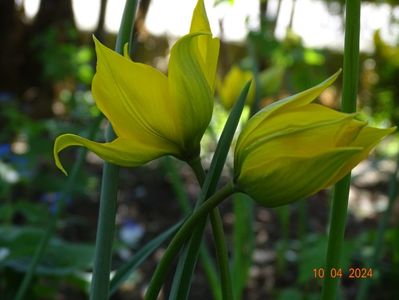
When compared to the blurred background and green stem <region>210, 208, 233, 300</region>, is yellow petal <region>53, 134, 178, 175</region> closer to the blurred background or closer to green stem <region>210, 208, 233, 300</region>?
green stem <region>210, 208, 233, 300</region>

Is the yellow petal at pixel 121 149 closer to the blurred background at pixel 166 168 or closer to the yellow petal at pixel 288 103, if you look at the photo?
the yellow petal at pixel 288 103

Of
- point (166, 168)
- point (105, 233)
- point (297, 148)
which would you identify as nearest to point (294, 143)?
point (297, 148)

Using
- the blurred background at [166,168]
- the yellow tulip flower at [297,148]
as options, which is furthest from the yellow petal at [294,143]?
the blurred background at [166,168]

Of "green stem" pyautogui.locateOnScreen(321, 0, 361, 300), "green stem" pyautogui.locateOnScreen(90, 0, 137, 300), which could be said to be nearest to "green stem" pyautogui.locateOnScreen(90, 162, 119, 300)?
"green stem" pyautogui.locateOnScreen(90, 0, 137, 300)

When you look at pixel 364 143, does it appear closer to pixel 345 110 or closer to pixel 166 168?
pixel 345 110

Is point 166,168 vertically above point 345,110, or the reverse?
point 345,110

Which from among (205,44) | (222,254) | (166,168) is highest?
(205,44)

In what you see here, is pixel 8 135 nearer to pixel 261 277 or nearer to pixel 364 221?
pixel 261 277
